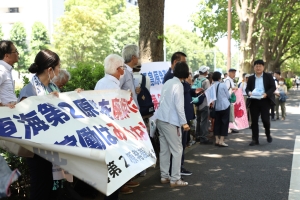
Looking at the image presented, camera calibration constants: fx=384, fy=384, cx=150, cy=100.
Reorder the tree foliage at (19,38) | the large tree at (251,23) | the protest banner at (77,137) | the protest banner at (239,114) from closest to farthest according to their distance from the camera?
the protest banner at (77,137) → the protest banner at (239,114) → the large tree at (251,23) → the tree foliage at (19,38)

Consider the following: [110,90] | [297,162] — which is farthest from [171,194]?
[297,162]

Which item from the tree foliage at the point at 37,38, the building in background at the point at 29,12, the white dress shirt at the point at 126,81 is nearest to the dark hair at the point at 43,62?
the white dress shirt at the point at 126,81

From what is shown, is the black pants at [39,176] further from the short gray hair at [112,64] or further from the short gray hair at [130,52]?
the short gray hair at [130,52]

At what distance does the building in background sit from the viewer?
5638 cm

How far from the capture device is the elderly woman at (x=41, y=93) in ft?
10.9

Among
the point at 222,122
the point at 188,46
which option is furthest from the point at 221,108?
the point at 188,46

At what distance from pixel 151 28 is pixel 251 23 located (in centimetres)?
1110

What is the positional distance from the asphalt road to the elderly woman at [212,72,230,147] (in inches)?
15.8

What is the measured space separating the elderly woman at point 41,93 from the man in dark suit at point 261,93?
19.6 feet

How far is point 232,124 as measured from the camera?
10.6 m

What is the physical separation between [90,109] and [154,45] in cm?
426

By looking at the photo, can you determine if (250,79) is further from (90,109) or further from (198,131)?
(90,109)

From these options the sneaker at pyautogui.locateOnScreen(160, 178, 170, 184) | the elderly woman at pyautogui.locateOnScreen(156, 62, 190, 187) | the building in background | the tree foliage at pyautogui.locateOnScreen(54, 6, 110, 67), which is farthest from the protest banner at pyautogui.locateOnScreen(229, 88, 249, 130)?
the building in background

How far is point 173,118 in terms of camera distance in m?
5.28
